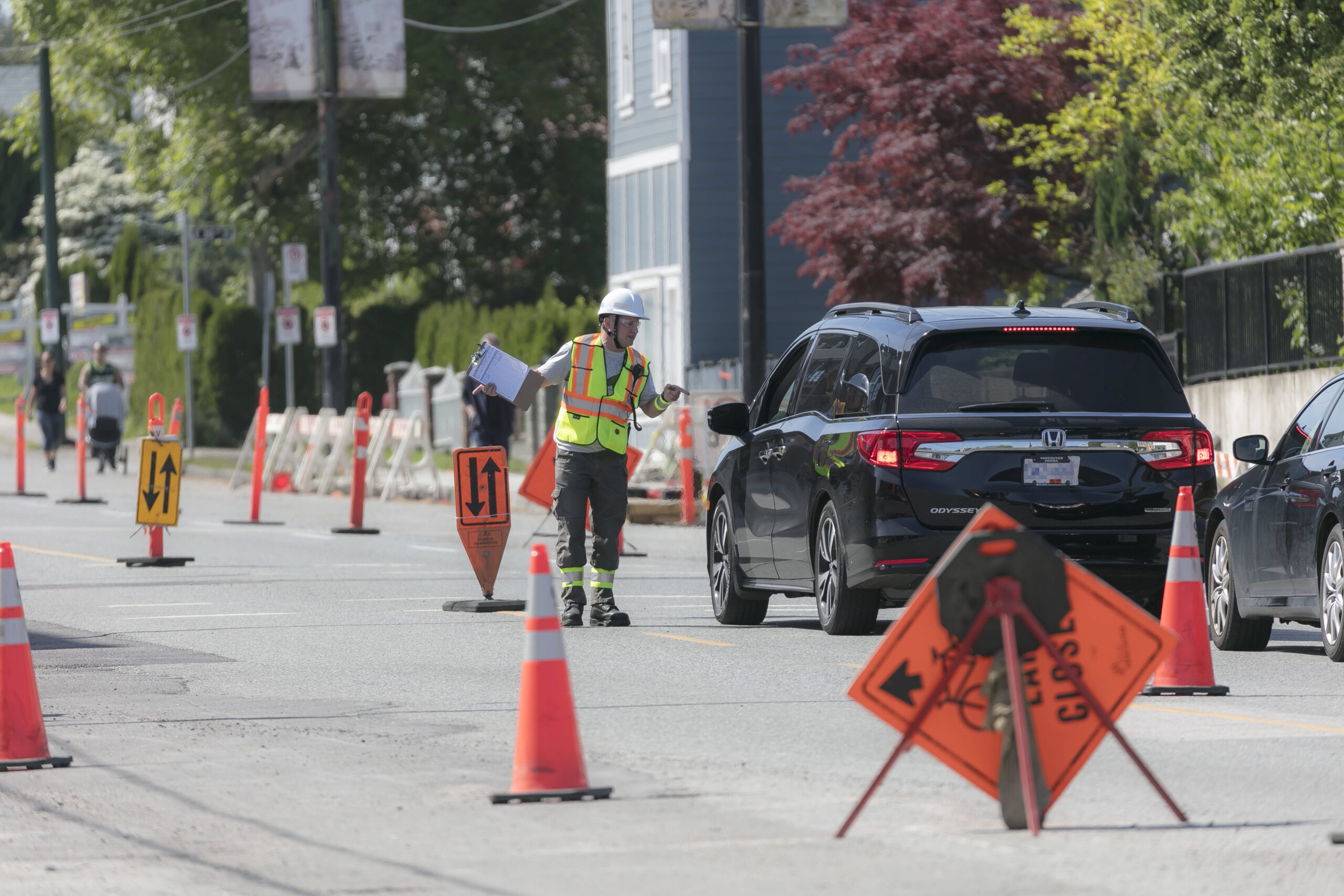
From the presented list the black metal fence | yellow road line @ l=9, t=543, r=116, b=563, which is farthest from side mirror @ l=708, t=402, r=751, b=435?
the black metal fence

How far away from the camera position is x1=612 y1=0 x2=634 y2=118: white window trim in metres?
41.6

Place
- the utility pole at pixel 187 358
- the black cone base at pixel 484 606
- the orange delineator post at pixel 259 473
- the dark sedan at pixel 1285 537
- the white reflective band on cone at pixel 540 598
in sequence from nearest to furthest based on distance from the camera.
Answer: the white reflective band on cone at pixel 540 598, the dark sedan at pixel 1285 537, the black cone base at pixel 484 606, the orange delineator post at pixel 259 473, the utility pole at pixel 187 358

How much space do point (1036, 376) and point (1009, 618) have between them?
5.76 meters

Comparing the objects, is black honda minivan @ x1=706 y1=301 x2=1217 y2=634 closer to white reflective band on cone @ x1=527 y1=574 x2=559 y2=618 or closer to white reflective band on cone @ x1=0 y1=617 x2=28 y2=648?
white reflective band on cone @ x1=527 y1=574 x2=559 y2=618

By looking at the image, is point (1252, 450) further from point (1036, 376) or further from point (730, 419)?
point (730, 419)

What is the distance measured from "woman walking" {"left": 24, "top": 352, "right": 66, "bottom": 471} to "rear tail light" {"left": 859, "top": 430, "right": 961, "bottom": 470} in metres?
28.3

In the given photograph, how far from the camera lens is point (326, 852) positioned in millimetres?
7297

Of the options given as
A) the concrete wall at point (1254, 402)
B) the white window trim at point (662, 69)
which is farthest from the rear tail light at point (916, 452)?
the white window trim at point (662, 69)

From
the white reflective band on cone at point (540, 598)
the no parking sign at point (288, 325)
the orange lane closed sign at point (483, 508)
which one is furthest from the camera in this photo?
the no parking sign at point (288, 325)

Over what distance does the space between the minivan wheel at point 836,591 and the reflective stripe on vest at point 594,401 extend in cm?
151

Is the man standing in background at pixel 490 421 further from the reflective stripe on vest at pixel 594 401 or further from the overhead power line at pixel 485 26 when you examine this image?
the overhead power line at pixel 485 26

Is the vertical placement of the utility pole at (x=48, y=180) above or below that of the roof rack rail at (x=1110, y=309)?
above

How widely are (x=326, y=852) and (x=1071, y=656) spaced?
2.34 metres

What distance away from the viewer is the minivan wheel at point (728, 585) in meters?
14.5
